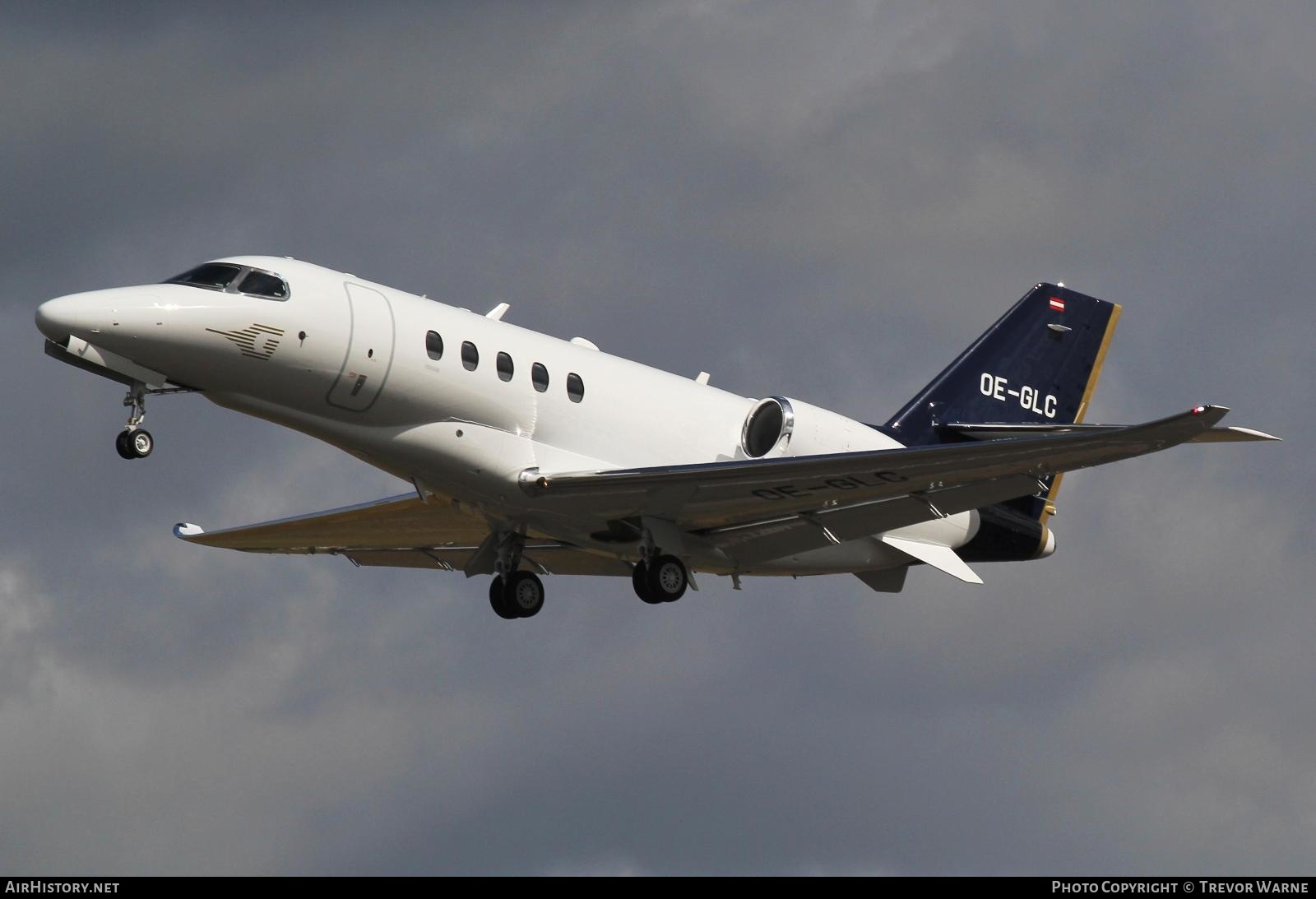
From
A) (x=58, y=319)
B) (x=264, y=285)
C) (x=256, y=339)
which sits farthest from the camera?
(x=264, y=285)

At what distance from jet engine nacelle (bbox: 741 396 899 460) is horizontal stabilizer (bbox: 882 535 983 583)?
159 centimetres

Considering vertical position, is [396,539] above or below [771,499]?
above

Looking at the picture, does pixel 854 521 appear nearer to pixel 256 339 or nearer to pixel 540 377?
pixel 540 377

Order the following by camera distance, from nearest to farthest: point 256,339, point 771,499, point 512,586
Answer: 1. point 256,339
2. point 771,499
3. point 512,586

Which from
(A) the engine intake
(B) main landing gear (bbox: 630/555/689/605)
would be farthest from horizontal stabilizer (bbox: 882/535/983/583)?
(B) main landing gear (bbox: 630/555/689/605)

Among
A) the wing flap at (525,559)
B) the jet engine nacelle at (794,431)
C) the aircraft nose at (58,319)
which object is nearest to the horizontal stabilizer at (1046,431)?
the jet engine nacelle at (794,431)

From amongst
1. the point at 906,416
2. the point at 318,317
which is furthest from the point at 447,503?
the point at 906,416

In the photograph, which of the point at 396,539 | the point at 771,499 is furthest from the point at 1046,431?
the point at 396,539

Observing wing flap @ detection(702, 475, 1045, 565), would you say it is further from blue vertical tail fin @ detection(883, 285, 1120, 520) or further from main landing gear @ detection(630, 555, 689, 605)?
blue vertical tail fin @ detection(883, 285, 1120, 520)

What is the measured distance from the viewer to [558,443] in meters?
25.9

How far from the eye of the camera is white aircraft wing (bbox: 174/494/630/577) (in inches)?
1111

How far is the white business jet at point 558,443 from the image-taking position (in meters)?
23.9

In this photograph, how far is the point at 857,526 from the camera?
2717 centimetres

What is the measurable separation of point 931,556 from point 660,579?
4574 mm
